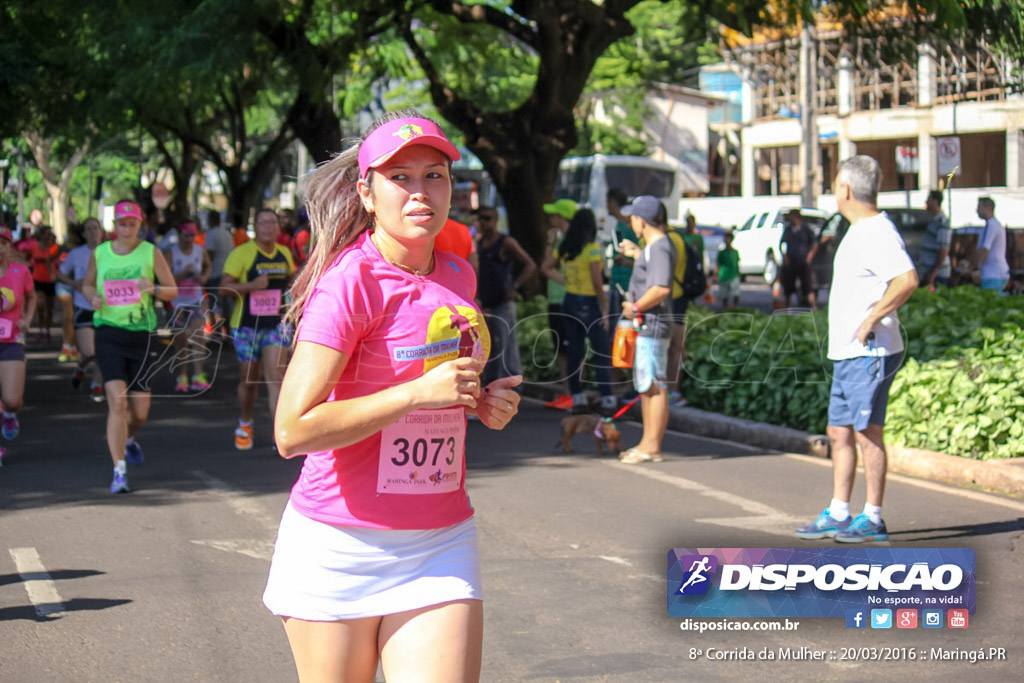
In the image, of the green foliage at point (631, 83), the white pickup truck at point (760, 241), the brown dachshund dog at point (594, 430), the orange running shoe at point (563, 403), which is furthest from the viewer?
the green foliage at point (631, 83)

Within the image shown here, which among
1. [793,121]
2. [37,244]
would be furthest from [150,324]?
[793,121]

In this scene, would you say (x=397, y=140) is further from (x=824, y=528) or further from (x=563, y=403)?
(x=563, y=403)

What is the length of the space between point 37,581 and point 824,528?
3970 mm

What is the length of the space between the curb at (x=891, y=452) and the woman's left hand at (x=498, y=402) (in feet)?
20.2

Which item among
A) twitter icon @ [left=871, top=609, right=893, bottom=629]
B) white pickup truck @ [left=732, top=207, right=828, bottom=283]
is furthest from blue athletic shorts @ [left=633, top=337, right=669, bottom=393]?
white pickup truck @ [left=732, top=207, right=828, bottom=283]

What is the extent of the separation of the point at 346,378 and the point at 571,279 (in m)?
9.38

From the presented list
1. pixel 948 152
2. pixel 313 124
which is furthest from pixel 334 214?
pixel 313 124

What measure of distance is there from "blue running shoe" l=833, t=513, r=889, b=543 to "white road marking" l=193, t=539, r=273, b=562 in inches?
117

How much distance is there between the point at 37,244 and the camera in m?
21.7

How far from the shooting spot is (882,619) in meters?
5.07

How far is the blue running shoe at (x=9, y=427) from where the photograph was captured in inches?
418

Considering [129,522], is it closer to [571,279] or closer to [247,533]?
[247,533]

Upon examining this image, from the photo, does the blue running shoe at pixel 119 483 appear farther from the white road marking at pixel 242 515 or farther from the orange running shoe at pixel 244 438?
the orange running shoe at pixel 244 438

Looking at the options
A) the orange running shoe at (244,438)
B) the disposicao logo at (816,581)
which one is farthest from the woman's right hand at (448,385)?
the orange running shoe at (244,438)
